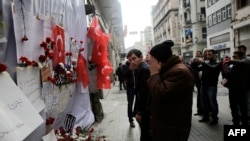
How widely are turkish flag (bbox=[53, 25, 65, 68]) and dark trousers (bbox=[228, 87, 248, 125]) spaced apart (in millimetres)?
4016

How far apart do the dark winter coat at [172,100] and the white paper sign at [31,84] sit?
1191 mm

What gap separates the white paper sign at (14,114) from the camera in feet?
7.49

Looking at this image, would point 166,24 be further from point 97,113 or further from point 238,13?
point 97,113

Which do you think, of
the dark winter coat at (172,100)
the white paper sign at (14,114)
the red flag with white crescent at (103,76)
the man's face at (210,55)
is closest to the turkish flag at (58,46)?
the dark winter coat at (172,100)

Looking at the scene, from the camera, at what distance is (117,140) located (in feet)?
23.0

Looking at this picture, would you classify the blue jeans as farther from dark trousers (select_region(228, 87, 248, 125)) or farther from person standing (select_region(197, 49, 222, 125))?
dark trousers (select_region(228, 87, 248, 125))

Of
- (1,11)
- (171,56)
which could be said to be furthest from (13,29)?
(171,56)

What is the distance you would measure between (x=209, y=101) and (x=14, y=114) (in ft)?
21.6

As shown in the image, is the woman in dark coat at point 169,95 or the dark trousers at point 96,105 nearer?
the woman in dark coat at point 169,95

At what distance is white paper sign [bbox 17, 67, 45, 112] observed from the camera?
3.21m

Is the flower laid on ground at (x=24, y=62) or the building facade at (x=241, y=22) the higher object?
the building facade at (x=241, y=22)

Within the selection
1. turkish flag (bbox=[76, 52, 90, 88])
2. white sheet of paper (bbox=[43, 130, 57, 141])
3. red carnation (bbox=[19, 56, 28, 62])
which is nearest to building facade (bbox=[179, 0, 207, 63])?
turkish flag (bbox=[76, 52, 90, 88])

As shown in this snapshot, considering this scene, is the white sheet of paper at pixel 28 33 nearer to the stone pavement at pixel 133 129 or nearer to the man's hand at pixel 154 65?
the man's hand at pixel 154 65

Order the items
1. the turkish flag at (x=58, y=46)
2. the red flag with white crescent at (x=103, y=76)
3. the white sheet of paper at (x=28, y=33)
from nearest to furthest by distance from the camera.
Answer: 1. the white sheet of paper at (x=28, y=33)
2. the turkish flag at (x=58, y=46)
3. the red flag with white crescent at (x=103, y=76)
